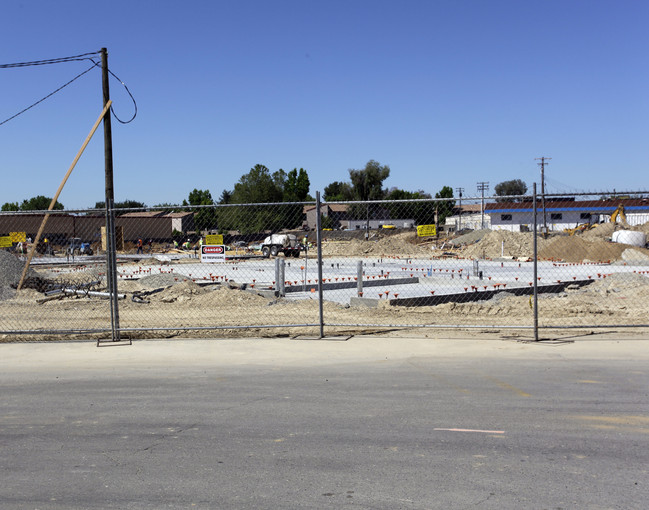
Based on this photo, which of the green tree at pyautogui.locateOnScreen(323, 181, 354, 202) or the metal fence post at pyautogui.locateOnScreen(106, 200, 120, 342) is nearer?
the metal fence post at pyautogui.locateOnScreen(106, 200, 120, 342)

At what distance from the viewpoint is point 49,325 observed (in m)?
12.9

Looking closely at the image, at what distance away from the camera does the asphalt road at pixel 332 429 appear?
422cm

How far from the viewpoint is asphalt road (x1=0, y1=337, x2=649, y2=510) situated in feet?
13.9

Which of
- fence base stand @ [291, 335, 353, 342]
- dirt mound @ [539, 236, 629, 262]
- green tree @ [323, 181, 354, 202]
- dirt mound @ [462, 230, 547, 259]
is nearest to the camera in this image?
fence base stand @ [291, 335, 353, 342]

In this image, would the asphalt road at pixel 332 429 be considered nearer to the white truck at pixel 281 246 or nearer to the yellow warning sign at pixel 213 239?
the yellow warning sign at pixel 213 239

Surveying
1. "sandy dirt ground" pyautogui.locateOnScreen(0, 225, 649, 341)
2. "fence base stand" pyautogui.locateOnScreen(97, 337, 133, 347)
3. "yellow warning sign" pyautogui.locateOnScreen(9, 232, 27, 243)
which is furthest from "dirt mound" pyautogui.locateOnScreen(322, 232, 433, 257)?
"fence base stand" pyautogui.locateOnScreen(97, 337, 133, 347)

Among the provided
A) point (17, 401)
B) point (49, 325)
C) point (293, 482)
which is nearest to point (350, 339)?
point (17, 401)

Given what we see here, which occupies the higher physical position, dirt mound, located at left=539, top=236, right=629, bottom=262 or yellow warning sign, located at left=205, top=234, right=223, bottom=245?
yellow warning sign, located at left=205, top=234, right=223, bottom=245

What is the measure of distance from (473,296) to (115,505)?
1432cm

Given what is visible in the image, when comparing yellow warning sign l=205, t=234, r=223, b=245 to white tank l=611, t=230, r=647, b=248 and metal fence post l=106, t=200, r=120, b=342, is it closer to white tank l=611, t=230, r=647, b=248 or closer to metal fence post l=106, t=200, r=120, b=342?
metal fence post l=106, t=200, r=120, b=342

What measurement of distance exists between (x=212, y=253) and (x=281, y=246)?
3709 cm

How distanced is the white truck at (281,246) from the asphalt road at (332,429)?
35.6 m

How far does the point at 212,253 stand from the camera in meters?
11.0

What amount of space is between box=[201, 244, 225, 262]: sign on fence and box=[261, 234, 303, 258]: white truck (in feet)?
106
